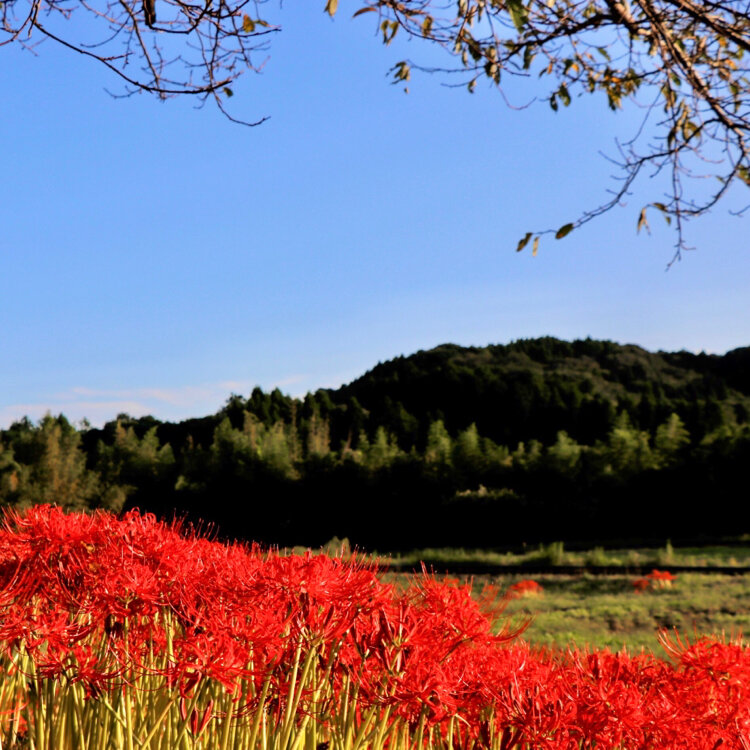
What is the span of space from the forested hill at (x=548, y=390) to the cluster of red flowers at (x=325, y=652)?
26.3 metres

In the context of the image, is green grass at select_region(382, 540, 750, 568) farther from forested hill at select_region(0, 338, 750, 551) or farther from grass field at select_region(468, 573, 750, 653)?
forested hill at select_region(0, 338, 750, 551)

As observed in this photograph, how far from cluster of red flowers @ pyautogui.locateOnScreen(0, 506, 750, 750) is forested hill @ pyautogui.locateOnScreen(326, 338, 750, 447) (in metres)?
26.3

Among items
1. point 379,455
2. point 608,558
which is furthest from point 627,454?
point 608,558

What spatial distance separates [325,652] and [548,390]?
40.9 m

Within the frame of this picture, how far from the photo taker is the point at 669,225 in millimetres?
6137

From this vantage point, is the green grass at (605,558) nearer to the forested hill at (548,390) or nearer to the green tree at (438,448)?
the green tree at (438,448)

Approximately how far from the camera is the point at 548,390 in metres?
42.4

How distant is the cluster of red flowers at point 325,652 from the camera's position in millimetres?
2371

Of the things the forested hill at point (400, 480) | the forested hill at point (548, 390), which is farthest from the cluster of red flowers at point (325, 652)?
the forested hill at point (548, 390)

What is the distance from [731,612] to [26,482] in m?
21.4

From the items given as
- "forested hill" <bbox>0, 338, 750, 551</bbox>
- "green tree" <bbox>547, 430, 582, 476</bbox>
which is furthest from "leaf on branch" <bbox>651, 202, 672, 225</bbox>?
"green tree" <bbox>547, 430, 582, 476</bbox>

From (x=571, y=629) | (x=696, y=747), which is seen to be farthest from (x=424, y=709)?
(x=571, y=629)

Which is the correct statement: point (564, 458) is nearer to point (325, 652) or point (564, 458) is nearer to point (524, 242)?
point (524, 242)

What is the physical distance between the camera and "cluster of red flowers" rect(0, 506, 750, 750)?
237cm
